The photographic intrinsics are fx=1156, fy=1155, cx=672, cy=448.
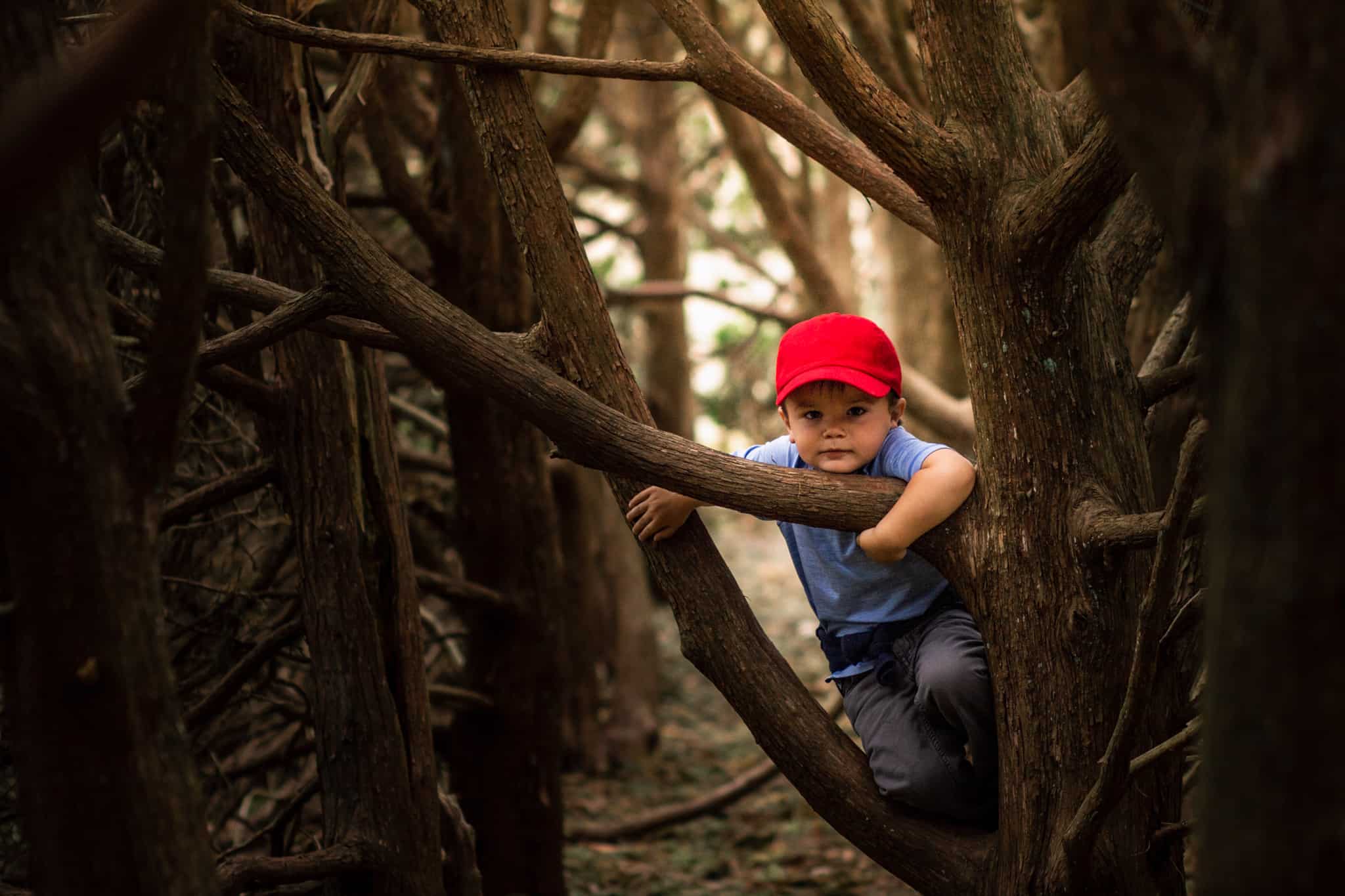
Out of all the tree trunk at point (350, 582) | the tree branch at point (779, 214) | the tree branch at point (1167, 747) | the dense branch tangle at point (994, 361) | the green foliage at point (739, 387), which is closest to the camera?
the tree branch at point (1167, 747)

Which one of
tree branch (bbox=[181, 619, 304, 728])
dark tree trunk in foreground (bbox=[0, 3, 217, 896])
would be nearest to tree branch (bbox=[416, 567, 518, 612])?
tree branch (bbox=[181, 619, 304, 728])

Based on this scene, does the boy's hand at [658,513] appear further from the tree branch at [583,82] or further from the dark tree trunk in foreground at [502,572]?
the tree branch at [583,82]

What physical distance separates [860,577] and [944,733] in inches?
15.0

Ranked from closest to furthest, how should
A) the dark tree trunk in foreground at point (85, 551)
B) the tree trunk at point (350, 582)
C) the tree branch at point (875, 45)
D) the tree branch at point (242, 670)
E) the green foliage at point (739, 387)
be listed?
the dark tree trunk in foreground at point (85, 551) < the tree trunk at point (350, 582) < the tree branch at point (242, 670) < the tree branch at point (875, 45) < the green foliage at point (739, 387)

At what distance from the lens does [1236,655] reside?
112cm

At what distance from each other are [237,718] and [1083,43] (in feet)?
13.3

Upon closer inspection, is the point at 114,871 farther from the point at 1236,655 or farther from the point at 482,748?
the point at 482,748

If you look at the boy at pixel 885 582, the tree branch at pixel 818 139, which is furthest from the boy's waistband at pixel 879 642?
the tree branch at pixel 818 139

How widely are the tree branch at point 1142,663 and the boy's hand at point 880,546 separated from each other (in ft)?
1.59

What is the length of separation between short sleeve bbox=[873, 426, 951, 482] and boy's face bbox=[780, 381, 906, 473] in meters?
0.02

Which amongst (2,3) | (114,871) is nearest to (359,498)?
(114,871)

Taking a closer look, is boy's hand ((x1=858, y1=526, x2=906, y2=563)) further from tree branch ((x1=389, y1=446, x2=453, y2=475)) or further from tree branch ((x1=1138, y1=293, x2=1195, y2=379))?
tree branch ((x1=389, y1=446, x2=453, y2=475))

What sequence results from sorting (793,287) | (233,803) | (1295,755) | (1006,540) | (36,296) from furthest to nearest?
(793,287)
(233,803)
(1006,540)
(36,296)
(1295,755)

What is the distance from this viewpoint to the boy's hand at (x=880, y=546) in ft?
7.09
